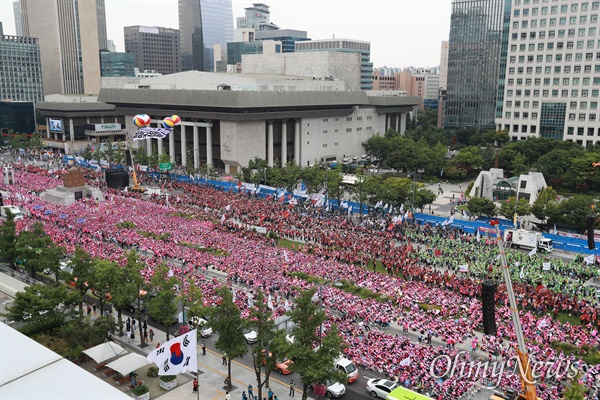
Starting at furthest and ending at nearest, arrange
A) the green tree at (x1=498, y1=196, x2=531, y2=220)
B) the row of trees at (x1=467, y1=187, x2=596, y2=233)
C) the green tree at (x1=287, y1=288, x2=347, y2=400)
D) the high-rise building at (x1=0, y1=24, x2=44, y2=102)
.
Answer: the high-rise building at (x1=0, y1=24, x2=44, y2=102)
the green tree at (x1=498, y1=196, x2=531, y2=220)
the row of trees at (x1=467, y1=187, x2=596, y2=233)
the green tree at (x1=287, y1=288, x2=347, y2=400)

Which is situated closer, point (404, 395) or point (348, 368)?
point (404, 395)

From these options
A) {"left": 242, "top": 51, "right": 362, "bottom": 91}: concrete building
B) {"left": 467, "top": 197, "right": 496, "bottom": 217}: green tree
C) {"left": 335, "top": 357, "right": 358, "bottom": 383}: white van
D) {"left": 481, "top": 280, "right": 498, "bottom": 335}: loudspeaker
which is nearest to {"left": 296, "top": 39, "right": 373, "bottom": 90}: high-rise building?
{"left": 242, "top": 51, "right": 362, "bottom": 91}: concrete building

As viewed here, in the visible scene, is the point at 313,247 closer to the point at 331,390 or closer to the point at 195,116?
the point at 331,390

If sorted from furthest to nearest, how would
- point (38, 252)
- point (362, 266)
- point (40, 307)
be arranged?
1. point (362, 266)
2. point (38, 252)
3. point (40, 307)

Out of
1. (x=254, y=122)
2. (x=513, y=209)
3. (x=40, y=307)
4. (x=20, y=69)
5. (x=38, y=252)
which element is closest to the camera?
(x=40, y=307)

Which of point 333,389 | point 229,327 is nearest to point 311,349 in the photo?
point 333,389

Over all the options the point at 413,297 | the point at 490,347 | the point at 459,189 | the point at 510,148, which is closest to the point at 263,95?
the point at 459,189

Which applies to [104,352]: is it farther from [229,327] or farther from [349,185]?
[349,185]

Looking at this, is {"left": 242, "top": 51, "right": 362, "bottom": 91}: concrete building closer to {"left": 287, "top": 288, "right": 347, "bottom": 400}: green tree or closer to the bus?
{"left": 287, "top": 288, "right": 347, "bottom": 400}: green tree
